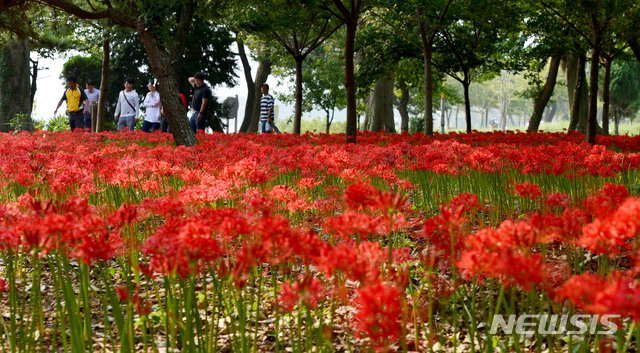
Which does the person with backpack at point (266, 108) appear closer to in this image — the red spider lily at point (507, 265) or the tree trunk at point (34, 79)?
the red spider lily at point (507, 265)

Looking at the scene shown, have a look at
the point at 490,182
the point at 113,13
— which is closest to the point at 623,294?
the point at 490,182

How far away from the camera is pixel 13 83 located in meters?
21.2

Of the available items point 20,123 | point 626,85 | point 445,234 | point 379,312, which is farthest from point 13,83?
point 626,85

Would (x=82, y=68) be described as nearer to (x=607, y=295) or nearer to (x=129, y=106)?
(x=129, y=106)

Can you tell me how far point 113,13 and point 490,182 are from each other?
25.3 feet

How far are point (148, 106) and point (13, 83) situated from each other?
987cm

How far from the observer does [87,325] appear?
231 cm

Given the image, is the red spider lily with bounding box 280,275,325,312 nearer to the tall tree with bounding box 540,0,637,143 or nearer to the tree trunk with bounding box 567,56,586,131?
the tall tree with bounding box 540,0,637,143

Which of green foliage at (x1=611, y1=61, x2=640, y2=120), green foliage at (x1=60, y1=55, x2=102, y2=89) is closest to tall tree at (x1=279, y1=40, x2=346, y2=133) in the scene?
green foliage at (x1=60, y1=55, x2=102, y2=89)

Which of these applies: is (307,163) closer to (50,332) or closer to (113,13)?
(50,332)

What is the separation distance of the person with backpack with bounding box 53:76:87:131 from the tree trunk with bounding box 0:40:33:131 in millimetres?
3776

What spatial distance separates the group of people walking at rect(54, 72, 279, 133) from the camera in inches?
545

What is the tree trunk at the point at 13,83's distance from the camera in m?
21.0

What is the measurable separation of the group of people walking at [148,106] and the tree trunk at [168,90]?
293cm
